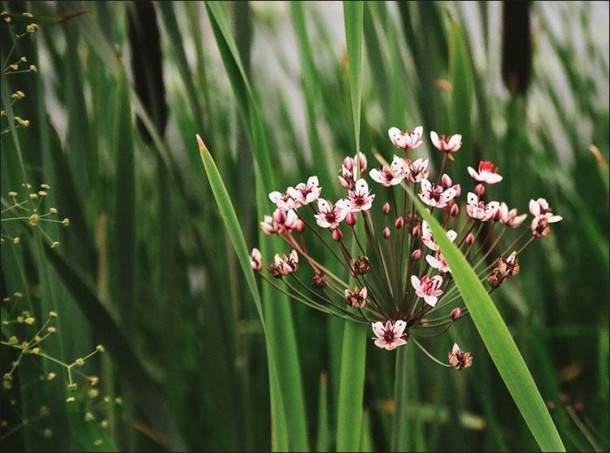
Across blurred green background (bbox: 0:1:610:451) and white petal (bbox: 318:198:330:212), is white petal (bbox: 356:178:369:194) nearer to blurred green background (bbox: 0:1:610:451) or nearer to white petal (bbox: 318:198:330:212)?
white petal (bbox: 318:198:330:212)

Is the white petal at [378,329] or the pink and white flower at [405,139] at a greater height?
the pink and white flower at [405,139]

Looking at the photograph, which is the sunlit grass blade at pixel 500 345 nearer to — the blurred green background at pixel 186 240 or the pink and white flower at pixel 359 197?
the pink and white flower at pixel 359 197

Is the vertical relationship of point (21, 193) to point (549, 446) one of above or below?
above

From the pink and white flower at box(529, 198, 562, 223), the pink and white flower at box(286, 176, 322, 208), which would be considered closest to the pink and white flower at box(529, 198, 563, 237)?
the pink and white flower at box(529, 198, 562, 223)

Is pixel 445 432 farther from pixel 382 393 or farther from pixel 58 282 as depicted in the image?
pixel 58 282

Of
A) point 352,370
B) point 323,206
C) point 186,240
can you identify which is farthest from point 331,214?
point 186,240

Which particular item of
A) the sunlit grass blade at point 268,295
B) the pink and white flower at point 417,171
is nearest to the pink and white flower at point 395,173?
Result: the pink and white flower at point 417,171

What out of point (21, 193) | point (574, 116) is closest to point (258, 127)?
point (21, 193)
